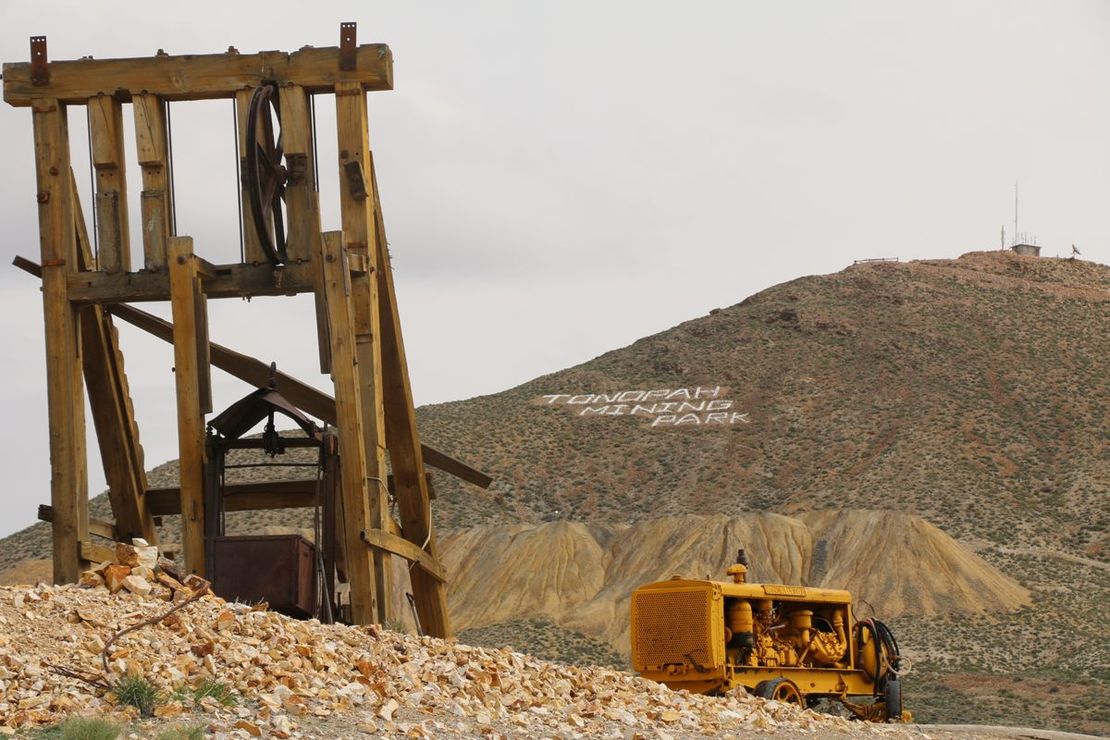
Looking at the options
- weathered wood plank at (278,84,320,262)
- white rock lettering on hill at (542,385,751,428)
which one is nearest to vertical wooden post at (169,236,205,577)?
weathered wood plank at (278,84,320,262)

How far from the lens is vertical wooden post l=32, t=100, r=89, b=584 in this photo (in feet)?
49.6

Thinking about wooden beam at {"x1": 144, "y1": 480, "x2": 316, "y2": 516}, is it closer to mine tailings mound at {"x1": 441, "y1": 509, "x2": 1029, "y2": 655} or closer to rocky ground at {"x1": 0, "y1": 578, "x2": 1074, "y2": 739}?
rocky ground at {"x1": 0, "y1": 578, "x2": 1074, "y2": 739}

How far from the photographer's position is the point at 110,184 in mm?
15453

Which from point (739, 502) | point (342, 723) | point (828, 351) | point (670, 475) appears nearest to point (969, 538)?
point (739, 502)

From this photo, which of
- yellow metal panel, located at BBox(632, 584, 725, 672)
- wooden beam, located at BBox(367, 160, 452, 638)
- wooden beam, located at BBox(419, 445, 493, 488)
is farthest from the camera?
yellow metal panel, located at BBox(632, 584, 725, 672)

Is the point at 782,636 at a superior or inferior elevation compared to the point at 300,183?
inferior

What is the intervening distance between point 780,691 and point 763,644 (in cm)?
128

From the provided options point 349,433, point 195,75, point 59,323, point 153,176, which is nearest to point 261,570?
point 349,433

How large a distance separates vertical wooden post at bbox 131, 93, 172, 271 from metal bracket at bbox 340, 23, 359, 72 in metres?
1.88

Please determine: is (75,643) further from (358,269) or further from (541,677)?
(358,269)

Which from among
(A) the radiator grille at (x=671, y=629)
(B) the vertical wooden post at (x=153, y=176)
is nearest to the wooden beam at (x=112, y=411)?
(B) the vertical wooden post at (x=153, y=176)

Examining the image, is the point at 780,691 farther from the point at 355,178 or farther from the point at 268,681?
the point at 268,681

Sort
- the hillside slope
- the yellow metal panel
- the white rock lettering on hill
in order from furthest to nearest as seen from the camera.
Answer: the white rock lettering on hill
the hillside slope
the yellow metal panel

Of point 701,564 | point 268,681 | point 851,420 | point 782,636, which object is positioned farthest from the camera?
point 851,420
